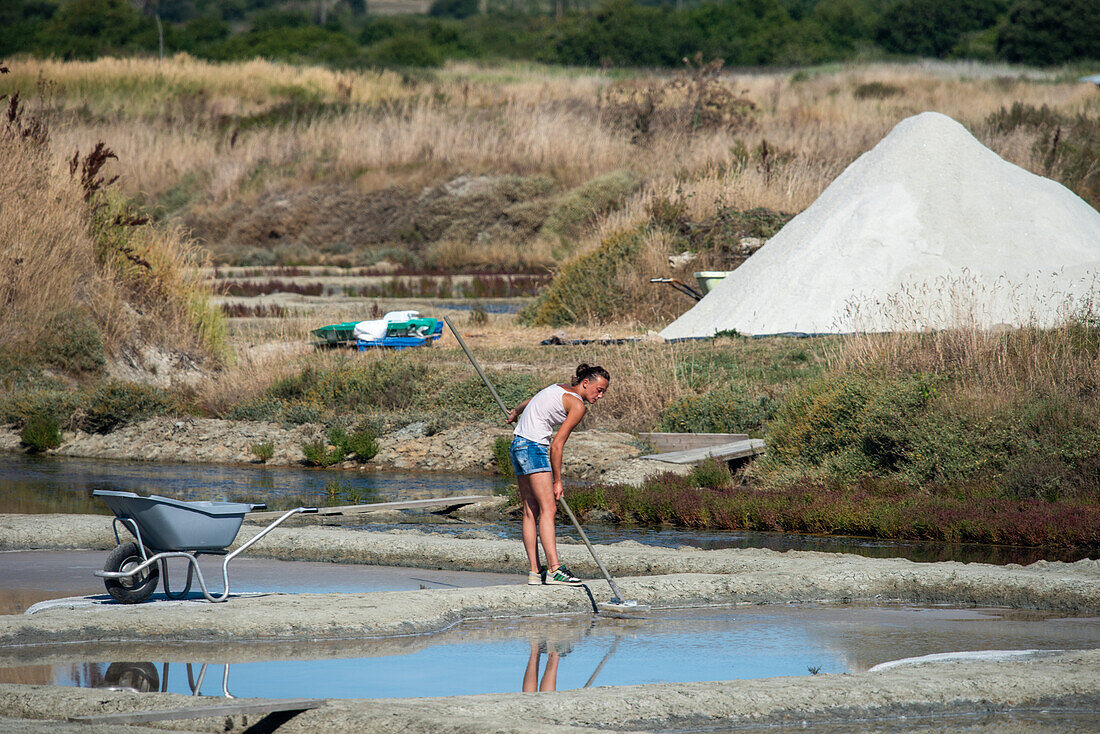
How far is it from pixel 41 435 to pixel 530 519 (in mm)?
10310

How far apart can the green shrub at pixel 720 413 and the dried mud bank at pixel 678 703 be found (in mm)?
8788

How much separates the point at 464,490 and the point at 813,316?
7.42m

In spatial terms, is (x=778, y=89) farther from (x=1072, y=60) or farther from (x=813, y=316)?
(x=813, y=316)

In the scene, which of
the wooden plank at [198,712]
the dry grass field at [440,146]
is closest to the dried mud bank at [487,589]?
the wooden plank at [198,712]

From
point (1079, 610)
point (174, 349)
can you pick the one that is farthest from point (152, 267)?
point (1079, 610)

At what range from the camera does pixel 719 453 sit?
45.2ft

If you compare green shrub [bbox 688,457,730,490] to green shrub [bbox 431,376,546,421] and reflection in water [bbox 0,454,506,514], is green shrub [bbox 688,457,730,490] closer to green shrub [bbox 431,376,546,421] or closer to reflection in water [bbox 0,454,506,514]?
reflection in water [bbox 0,454,506,514]

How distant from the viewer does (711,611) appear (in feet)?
28.0

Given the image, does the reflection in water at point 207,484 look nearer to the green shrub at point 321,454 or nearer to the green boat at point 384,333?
the green shrub at point 321,454

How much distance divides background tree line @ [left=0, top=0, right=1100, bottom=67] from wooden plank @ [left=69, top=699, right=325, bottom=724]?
6926 cm

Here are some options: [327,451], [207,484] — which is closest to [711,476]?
[327,451]

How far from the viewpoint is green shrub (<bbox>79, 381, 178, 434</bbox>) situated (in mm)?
17719

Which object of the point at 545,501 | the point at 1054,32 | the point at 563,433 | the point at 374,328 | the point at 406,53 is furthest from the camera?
the point at 406,53

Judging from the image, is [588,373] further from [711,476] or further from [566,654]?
[711,476]
